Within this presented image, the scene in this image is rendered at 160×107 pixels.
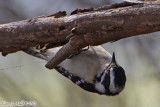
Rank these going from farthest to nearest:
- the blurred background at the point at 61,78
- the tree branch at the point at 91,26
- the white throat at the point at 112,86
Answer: the blurred background at the point at 61,78, the white throat at the point at 112,86, the tree branch at the point at 91,26

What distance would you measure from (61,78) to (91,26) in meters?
1.94

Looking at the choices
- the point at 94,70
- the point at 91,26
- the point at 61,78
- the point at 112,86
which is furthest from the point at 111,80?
the point at 61,78

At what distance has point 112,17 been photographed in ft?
5.35

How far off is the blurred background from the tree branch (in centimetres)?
69

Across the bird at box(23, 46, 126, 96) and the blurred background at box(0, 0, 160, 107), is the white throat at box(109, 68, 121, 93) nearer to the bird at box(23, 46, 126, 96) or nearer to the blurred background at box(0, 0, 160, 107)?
the bird at box(23, 46, 126, 96)

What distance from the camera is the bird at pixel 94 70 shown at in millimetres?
2227

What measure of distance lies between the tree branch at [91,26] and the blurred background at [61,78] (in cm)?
69

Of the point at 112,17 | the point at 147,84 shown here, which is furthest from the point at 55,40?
the point at 147,84

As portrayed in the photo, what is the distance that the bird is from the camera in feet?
7.30

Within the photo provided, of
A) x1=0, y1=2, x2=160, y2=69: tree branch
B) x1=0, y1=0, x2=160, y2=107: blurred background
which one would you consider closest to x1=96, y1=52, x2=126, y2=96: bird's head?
x1=0, y1=0, x2=160, y2=107: blurred background

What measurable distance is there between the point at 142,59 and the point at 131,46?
0.23m

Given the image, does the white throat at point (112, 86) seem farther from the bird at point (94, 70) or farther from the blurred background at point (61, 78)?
the blurred background at point (61, 78)

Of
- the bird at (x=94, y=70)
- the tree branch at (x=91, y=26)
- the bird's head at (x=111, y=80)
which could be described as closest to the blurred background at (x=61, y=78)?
the bird at (x=94, y=70)

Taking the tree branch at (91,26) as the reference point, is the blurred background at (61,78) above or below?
below
